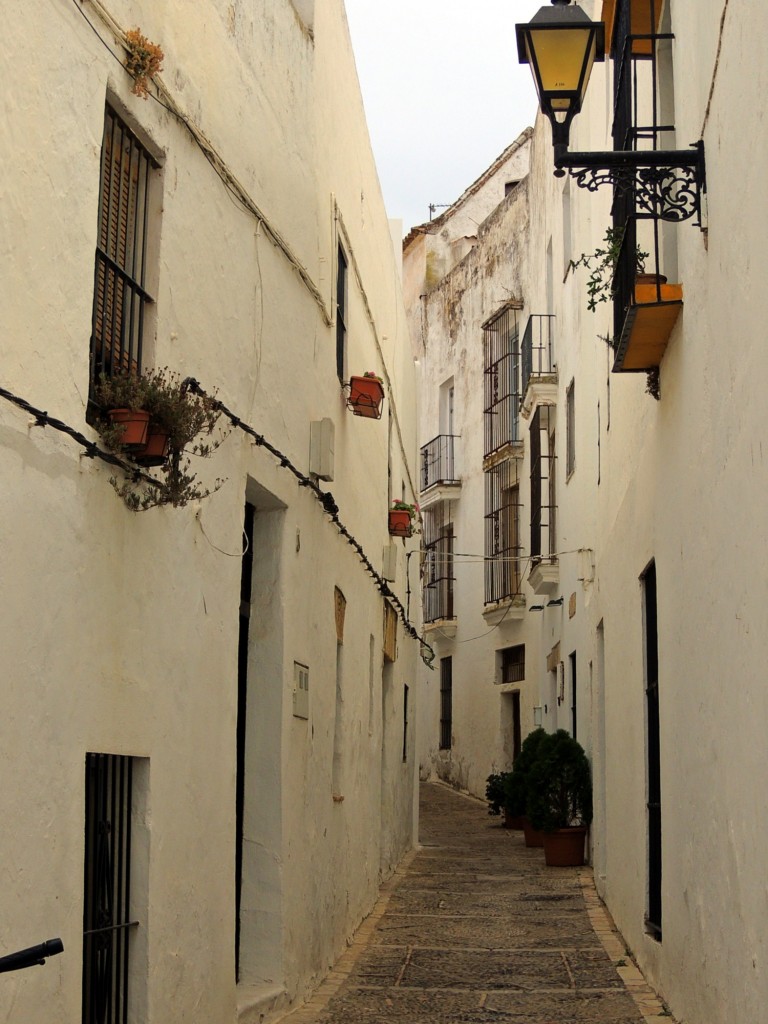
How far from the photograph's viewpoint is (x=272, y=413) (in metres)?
7.54

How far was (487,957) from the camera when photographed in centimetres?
901

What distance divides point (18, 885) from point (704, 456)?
3328 millimetres

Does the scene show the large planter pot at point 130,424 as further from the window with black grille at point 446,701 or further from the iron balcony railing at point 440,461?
the window with black grille at point 446,701

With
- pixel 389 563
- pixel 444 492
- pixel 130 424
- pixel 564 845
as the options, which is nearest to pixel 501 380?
pixel 444 492

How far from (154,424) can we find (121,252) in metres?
0.84

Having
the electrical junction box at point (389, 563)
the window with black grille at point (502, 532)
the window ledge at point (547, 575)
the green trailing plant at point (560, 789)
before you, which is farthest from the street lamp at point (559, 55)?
the window with black grille at point (502, 532)

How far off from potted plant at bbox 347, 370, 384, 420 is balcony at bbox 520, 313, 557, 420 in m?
8.14

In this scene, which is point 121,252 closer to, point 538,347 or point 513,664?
point 538,347

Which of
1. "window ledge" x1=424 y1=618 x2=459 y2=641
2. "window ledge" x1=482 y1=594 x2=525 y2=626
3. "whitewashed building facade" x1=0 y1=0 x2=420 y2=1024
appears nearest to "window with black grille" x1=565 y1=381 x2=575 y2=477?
"window ledge" x1=482 y1=594 x2=525 y2=626

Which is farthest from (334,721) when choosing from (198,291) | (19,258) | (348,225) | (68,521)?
(19,258)

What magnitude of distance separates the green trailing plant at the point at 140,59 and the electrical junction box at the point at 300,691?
3.76 meters

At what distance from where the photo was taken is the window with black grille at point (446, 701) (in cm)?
2658

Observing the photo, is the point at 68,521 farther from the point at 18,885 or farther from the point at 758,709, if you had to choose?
the point at 758,709

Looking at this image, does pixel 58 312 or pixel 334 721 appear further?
pixel 334 721
